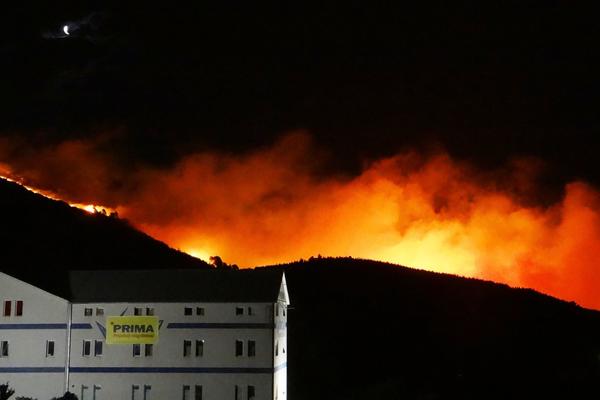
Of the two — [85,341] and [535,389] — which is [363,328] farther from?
[85,341]

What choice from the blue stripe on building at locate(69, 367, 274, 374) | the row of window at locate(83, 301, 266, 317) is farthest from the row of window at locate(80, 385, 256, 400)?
the row of window at locate(83, 301, 266, 317)

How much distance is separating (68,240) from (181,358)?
1908 inches

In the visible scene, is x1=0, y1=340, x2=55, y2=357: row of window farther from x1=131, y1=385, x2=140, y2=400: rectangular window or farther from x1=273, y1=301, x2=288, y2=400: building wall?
x1=273, y1=301, x2=288, y2=400: building wall

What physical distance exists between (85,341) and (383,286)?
148 feet

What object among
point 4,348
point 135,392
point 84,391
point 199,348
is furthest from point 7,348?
point 199,348

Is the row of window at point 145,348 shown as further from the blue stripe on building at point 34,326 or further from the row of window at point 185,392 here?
the row of window at point 185,392

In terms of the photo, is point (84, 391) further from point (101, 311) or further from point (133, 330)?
point (101, 311)

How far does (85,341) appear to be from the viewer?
3806cm

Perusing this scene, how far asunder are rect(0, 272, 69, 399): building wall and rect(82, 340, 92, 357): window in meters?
1.00

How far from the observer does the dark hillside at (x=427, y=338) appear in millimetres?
54219

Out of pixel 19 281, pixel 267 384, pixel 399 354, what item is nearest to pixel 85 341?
pixel 19 281

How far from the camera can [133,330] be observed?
124 ft

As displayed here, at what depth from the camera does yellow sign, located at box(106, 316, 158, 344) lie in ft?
124

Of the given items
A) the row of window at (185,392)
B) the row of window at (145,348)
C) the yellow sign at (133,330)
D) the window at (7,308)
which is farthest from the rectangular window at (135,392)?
the window at (7,308)
